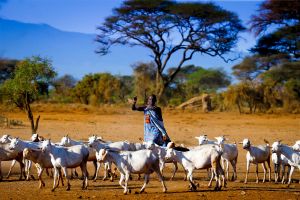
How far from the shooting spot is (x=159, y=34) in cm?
3691

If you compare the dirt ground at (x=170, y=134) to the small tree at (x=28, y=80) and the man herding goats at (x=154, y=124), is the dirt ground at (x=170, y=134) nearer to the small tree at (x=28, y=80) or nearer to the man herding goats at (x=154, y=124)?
the man herding goats at (x=154, y=124)

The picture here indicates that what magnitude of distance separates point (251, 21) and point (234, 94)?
8.02 m

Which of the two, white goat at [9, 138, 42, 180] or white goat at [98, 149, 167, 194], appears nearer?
white goat at [98, 149, 167, 194]

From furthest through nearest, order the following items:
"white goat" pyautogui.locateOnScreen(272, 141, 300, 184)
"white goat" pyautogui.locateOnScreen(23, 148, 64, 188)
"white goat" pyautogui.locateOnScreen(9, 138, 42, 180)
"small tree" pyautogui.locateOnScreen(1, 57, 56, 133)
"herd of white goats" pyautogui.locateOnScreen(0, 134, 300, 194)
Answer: "small tree" pyautogui.locateOnScreen(1, 57, 56, 133) → "white goat" pyautogui.locateOnScreen(272, 141, 300, 184) → "white goat" pyautogui.locateOnScreen(9, 138, 42, 180) → "white goat" pyautogui.locateOnScreen(23, 148, 64, 188) → "herd of white goats" pyautogui.locateOnScreen(0, 134, 300, 194)

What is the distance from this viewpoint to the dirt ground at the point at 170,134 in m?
13.3

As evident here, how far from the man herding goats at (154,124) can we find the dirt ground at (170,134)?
1.12 meters

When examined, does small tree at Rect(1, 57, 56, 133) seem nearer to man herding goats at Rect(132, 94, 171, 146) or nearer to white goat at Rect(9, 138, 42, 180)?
white goat at Rect(9, 138, 42, 180)

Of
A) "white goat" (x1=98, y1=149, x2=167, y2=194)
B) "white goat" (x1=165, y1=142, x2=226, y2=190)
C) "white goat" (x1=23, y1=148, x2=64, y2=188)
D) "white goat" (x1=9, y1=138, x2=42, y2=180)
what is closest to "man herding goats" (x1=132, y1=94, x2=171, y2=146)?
"white goat" (x1=165, y1=142, x2=226, y2=190)

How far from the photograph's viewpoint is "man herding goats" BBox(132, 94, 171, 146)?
15.3 metres

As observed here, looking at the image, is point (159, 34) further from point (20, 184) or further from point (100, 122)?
point (20, 184)

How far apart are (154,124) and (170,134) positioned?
1164cm

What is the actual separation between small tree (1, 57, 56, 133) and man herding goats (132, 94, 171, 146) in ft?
22.9

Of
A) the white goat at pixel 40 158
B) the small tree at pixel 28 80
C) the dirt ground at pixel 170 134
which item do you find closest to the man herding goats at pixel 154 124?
the dirt ground at pixel 170 134

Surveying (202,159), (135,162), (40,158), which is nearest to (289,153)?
(202,159)
